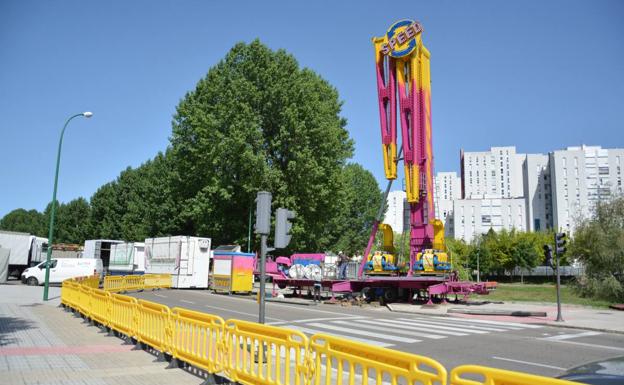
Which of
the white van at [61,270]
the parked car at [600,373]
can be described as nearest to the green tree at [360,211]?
the white van at [61,270]

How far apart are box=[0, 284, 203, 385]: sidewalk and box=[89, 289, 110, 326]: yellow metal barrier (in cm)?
33

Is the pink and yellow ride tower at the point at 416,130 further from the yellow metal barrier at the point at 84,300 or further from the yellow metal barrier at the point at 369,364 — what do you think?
the yellow metal barrier at the point at 369,364

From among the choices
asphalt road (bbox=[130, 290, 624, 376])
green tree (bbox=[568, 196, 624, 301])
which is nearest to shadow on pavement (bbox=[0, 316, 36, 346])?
asphalt road (bbox=[130, 290, 624, 376])

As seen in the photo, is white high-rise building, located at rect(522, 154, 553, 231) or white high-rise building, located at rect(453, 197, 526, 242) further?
white high-rise building, located at rect(453, 197, 526, 242)

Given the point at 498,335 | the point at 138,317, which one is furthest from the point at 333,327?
the point at 138,317

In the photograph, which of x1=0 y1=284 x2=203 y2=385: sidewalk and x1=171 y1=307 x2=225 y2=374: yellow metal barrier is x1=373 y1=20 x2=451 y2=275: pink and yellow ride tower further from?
x1=171 y1=307 x2=225 y2=374: yellow metal barrier

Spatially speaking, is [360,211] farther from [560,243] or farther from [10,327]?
[10,327]

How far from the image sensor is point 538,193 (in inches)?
5172

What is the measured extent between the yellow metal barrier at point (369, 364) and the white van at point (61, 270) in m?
34.3

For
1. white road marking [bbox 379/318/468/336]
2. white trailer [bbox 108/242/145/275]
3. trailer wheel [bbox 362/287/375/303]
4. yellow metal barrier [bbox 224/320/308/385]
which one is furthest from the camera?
white trailer [bbox 108/242/145/275]

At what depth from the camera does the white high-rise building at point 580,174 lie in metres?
119

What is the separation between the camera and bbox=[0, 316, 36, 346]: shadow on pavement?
10777 mm

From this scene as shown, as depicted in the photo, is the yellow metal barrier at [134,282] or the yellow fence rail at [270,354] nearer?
the yellow fence rail at [270,354]

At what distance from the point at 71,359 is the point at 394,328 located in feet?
29.0
